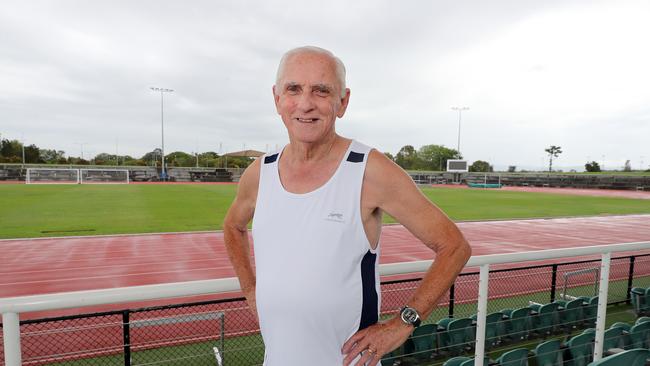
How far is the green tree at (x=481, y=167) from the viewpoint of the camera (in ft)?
299

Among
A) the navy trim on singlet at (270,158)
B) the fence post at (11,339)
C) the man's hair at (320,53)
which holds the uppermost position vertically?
the man's hair at (320,53)

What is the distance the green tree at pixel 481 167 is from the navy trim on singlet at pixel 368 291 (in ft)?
313

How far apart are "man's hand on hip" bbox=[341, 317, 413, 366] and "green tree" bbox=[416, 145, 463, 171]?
103508 millimetres

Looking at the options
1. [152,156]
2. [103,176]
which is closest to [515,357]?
[103,176]

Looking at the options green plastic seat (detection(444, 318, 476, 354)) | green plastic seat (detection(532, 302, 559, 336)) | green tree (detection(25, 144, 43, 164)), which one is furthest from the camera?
green tree (detection(25, 144, 43, 164))

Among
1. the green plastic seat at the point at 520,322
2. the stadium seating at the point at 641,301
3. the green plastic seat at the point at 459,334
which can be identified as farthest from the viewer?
the stadium seating at the point at 641,301

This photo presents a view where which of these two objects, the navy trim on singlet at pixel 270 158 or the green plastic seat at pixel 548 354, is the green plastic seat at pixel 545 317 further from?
the navy trim on singlet at pixel 270 158

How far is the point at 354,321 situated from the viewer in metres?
1.17

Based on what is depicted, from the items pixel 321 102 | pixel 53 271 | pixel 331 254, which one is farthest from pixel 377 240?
pixel 53 271

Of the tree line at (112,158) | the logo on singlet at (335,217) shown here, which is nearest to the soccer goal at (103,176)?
the tree line at (112,158)

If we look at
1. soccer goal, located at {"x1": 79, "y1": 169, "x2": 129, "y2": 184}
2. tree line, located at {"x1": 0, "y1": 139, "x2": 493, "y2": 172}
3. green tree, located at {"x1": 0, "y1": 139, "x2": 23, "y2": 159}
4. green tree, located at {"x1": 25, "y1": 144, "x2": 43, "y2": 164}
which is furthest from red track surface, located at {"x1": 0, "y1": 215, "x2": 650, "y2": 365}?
green tree, located at {"x1": 25, "y1": 144, "x2": 43, "y2": 164}

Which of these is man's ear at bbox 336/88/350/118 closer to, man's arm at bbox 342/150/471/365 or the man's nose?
the man's nose

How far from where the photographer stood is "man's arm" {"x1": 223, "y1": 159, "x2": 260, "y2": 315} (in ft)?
4.61

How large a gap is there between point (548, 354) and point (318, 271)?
337 centimetres
